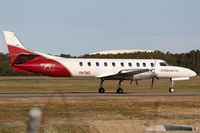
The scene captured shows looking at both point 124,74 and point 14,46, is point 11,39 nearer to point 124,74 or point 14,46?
point 14,46

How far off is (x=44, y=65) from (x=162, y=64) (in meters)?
13.3

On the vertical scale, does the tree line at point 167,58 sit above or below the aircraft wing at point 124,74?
above

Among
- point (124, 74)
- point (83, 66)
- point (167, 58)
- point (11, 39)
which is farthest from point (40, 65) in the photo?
point (167, 58)

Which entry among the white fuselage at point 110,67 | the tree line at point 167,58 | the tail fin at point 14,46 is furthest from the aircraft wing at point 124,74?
the tree line at point 167,58

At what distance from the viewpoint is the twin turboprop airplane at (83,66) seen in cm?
3453

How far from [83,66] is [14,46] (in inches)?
273

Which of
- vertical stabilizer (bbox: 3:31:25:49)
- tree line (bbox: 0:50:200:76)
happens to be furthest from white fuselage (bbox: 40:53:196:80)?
tree line (bbox: 0:50:200:76)

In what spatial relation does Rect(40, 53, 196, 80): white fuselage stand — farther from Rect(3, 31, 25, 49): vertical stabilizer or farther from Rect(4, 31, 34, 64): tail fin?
Rect(3, 31, 25, 49): vertical stabilizer

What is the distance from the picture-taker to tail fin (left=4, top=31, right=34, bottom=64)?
34594 millimetres

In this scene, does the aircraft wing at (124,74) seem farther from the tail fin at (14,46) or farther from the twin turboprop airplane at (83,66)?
the tail fin at (14,46)

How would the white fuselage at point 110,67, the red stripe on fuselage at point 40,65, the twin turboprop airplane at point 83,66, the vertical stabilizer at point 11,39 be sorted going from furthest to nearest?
the white fuselage at point 110,67, the vertical stabilizer at point 11,39, the twin turboprop airplane at point 83,66, the red stripe on fuselage at point 40,65

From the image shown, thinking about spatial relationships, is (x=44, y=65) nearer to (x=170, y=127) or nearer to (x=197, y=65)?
(x=170, y=127)

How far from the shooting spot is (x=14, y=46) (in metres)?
34.9

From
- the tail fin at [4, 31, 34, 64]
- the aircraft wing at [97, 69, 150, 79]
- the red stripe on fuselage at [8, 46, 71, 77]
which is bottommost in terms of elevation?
the aircraft wing at [97, 69, 150, 79]
